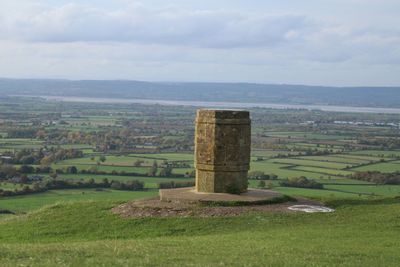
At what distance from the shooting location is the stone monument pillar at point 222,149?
78.7 feet

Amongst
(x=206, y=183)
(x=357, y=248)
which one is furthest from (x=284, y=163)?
(x=357, y=248)

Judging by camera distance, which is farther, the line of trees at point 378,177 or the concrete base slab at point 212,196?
the line of trees at point 378,177

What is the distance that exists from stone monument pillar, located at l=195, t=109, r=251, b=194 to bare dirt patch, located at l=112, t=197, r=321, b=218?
177 cm

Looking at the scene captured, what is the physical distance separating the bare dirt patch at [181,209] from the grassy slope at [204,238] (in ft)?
1.72

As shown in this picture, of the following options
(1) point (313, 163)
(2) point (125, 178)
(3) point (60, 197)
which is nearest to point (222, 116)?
(3) point (60, 197)

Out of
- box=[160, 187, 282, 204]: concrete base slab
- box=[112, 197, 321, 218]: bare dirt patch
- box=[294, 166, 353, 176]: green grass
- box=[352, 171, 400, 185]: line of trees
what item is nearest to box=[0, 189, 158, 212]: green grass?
box=[160, 187, 282, 204]: concrete base slab

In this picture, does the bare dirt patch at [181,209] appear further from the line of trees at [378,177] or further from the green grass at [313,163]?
the green grass at [313,163]

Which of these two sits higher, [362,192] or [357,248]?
[357,248]

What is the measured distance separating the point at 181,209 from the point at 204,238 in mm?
4244

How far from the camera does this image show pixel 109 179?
152 feet

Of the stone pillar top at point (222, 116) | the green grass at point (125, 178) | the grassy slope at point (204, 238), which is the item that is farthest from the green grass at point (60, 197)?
the grassy slope at point (204, 238)

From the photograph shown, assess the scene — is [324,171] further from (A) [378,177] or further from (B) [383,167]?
(A) [378,177]

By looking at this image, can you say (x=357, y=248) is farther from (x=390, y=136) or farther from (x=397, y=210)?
(x=390, y=136)

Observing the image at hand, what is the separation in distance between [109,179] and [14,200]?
11042 millimetres
